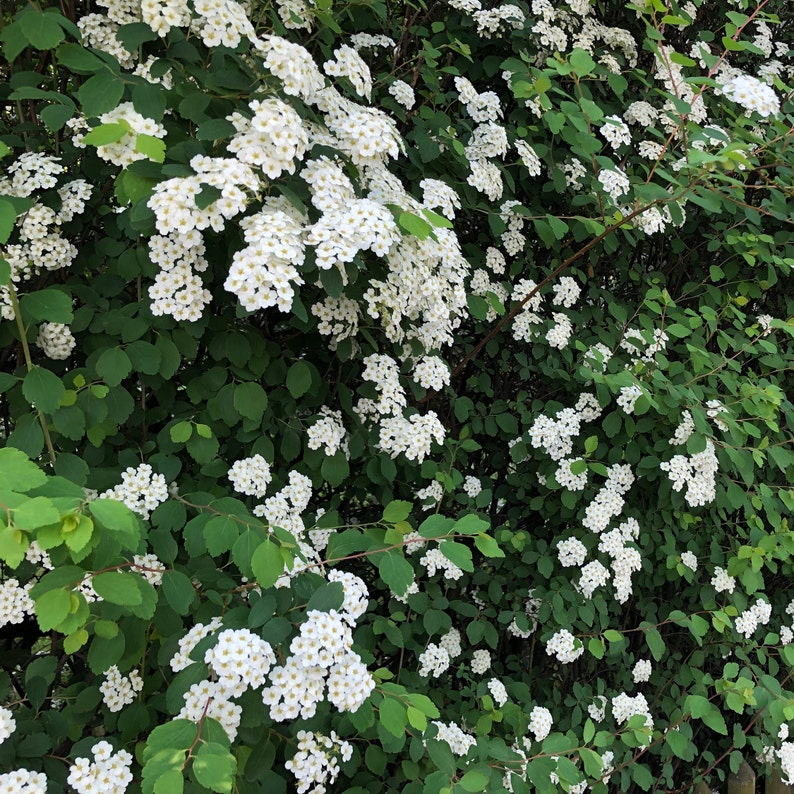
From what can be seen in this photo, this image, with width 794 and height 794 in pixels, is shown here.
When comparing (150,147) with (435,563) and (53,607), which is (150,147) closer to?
(53,607)

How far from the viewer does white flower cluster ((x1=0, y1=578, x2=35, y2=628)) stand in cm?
129

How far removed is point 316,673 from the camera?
1.14 m

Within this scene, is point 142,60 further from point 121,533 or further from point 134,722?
point 134,722

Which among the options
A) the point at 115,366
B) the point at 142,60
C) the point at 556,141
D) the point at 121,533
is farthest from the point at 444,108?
the point at 121,533

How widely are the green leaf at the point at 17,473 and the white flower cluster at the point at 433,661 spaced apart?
128 cm

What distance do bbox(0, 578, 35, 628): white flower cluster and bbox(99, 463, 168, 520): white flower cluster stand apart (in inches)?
8.9

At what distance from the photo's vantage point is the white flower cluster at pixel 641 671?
228 centimetres

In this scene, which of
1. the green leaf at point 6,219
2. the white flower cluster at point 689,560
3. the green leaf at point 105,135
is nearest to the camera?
the green leaf at point 6,219

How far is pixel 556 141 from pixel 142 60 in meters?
1.42

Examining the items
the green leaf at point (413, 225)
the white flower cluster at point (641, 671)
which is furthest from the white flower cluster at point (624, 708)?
the green leaf at point (413, 225)

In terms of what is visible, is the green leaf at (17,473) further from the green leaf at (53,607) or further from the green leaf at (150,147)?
the green leaf at (150,147)

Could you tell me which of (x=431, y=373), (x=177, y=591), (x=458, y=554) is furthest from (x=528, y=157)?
(x=177, y=591)

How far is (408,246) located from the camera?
4.91ft

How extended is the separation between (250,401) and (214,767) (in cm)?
74
